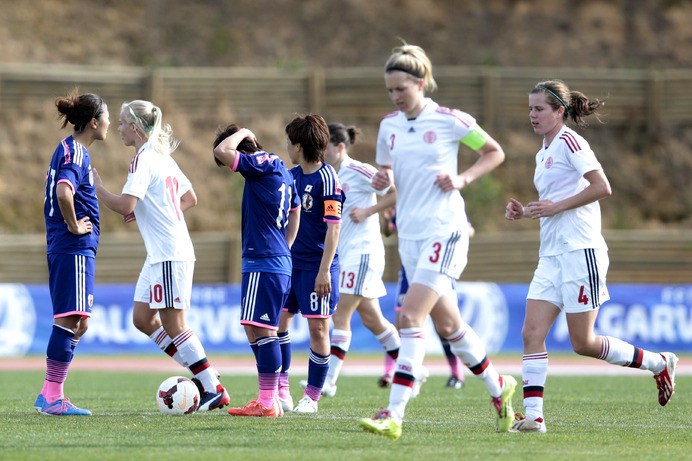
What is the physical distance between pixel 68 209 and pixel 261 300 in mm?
1647

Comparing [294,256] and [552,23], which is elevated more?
[552,23]

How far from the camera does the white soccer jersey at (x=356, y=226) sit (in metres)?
8.63

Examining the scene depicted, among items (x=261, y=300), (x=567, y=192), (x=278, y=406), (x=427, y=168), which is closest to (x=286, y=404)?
→ (x=278, y=406)

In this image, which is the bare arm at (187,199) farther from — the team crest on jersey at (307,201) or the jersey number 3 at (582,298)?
the jersey number 3 at (582,298)

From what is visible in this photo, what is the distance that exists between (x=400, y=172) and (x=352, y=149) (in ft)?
64.8

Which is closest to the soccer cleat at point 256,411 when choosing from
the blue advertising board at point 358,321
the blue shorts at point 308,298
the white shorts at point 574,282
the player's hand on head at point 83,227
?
the blue shorts at point 308,298

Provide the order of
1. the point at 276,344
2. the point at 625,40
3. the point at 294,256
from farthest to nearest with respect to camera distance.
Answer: the point at 625,40
the point at 294,256
the point at 276,344

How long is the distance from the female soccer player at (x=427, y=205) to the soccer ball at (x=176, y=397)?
6.61 ft

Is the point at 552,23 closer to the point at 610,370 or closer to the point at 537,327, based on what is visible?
the point at 610,370

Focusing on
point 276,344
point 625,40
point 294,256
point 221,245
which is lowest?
point 276,344

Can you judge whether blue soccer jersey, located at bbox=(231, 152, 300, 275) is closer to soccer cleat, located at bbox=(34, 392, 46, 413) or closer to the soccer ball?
the soccer ball

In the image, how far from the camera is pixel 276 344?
22.0ft

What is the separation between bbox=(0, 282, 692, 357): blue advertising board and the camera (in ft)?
53.9

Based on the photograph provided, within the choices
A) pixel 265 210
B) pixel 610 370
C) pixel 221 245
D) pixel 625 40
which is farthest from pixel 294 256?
pixel 625 40
